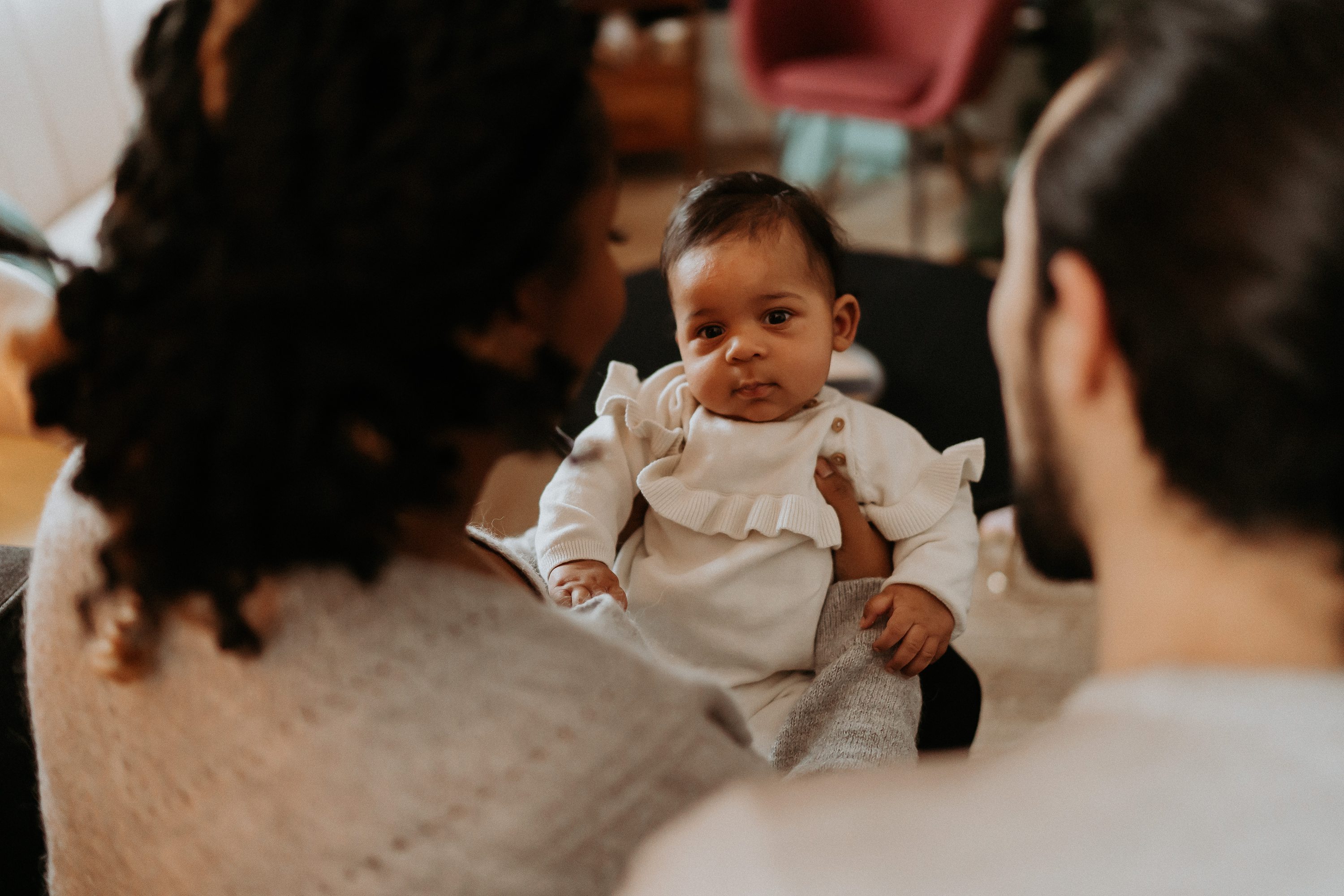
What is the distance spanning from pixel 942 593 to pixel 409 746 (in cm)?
66

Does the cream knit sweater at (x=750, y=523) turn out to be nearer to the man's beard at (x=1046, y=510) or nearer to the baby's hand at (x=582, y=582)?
the baby's hand at (x=582, y=582)

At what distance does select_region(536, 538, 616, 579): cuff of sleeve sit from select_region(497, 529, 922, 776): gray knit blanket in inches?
0.6

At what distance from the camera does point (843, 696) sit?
998 millimetres

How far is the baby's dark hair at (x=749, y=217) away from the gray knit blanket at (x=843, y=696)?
0.37 metres

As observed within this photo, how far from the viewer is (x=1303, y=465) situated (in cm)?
54

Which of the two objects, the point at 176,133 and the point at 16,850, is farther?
the point at 16,850

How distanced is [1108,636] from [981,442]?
548 millimetres

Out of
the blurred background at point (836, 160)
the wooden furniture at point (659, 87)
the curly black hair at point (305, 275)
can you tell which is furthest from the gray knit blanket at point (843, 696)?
the wooden furniture at point (659, 87)

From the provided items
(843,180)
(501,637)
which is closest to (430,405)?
(501,637)

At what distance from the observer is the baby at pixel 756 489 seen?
3.58 ft

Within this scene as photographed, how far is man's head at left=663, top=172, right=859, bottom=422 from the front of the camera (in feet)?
3.67

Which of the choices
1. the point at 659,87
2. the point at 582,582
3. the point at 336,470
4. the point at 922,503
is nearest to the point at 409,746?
the point at 336,470

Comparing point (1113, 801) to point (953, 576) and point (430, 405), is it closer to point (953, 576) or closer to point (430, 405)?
point (430, 405)

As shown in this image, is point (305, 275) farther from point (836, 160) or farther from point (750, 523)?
point (836, 160)
